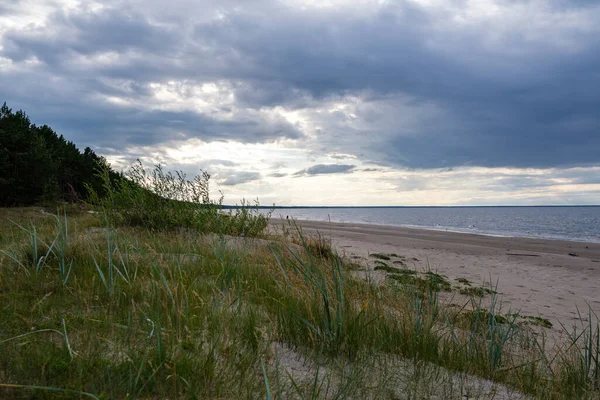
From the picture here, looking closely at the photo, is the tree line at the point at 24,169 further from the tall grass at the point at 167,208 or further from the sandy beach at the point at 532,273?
the sandy beach at the point at 532,273

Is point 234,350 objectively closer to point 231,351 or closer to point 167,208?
point 231,351

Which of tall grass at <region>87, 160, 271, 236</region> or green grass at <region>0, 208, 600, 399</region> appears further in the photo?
tall grass at <region>87, 160, 271, 236</region>

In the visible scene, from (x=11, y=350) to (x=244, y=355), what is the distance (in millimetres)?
1315

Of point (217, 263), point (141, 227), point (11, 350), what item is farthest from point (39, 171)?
point (11, 350)

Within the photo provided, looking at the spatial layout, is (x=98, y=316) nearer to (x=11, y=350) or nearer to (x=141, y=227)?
(x=11, y=350)

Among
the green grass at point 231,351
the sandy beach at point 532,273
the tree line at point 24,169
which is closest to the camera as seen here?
the green grass at point 231,351

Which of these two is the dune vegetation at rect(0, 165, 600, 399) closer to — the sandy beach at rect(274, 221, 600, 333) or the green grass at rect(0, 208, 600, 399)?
the green grass at rect(0, 208, 600, 399)

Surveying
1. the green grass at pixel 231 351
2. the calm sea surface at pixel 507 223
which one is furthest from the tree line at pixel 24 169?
the green grass at pixel 231 351

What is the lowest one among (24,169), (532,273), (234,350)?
(532,273)

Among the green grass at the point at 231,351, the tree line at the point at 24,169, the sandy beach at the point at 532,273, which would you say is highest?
the tree line at the point at 24,169

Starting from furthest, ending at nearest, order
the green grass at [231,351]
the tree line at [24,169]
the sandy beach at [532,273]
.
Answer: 1. the tree line at [24,169]
2. the sandy beach at [532,273]
3. the green grass at [231,351]

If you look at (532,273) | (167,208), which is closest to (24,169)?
(167,208)

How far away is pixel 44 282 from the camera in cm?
368

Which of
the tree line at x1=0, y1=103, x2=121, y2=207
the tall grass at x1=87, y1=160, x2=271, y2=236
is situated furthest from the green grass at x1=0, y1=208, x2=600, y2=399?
the tree line at x1=0, y1=103, x2=121, y2=207
